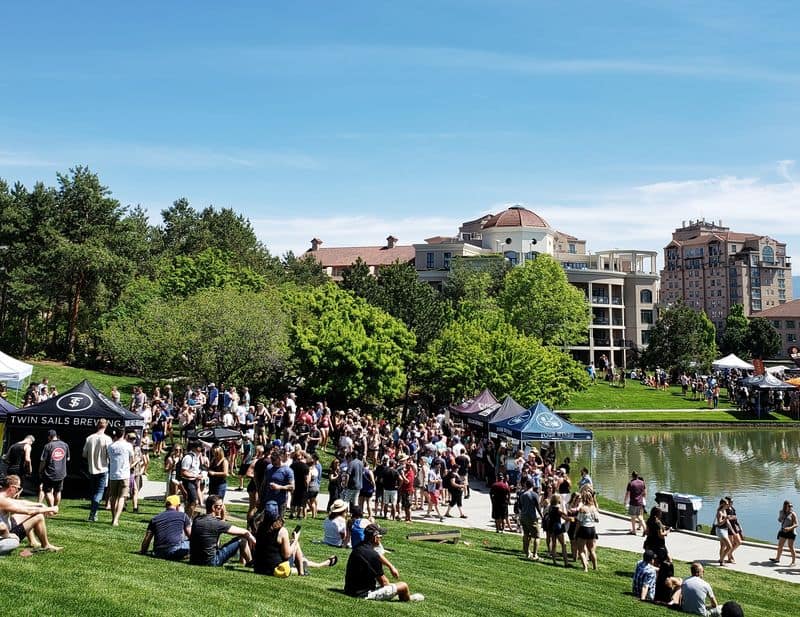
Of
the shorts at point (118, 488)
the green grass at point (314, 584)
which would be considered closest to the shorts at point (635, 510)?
the green grass at point (314, 584)

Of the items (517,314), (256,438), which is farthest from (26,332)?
(517,314)

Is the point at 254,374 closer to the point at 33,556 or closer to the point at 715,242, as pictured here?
the point at 33,556

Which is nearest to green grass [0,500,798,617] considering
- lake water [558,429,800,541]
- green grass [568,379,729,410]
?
lake water [558,429,800,541]

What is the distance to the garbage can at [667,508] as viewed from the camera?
20.8 metres

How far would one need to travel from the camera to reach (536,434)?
2462 centimetres

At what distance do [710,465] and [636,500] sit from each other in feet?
58.0

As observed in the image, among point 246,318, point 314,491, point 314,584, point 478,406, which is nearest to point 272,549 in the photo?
point 314,584

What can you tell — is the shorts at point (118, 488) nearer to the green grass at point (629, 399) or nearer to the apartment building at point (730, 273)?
the green grass at point (629, 399)

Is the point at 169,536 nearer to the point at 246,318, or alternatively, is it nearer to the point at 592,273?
the point at 246,318

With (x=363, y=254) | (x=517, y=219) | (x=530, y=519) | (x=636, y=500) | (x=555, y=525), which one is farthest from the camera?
(x=363, y=254)

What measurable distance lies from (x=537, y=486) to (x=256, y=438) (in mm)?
10267

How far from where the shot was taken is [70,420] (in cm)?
1706

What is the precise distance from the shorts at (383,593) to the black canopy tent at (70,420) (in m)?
8.64

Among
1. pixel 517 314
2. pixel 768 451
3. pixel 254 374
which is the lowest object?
pixel 768 451
